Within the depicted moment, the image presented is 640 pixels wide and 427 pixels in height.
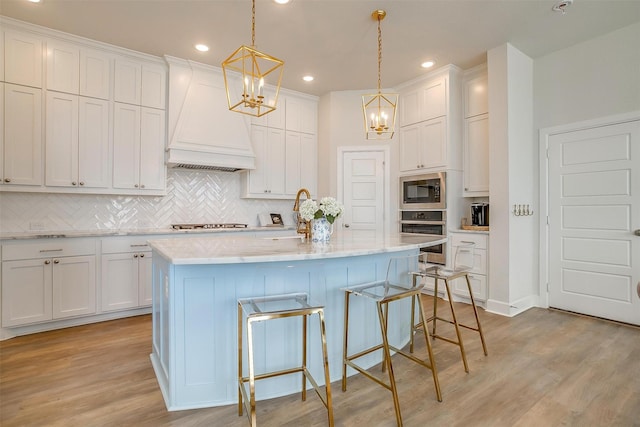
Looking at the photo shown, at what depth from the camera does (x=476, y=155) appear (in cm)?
419

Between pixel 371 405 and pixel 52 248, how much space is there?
316 centimetres

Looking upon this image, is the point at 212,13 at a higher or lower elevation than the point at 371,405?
higher

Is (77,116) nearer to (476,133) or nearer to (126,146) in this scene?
(126,146)

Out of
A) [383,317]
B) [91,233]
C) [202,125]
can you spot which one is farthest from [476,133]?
[91,233]

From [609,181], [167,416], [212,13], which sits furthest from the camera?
[609,181]

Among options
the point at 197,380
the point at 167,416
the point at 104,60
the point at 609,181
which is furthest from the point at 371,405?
the point at 104,60

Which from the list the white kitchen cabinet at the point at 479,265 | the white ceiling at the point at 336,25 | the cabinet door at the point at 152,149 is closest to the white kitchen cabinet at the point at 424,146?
the white ceiling at the point at 336,25

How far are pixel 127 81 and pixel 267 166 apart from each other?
197 cm

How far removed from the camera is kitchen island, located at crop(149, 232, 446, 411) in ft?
6.04

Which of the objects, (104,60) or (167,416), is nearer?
(167,416)

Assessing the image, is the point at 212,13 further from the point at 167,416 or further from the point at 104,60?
the point at 167,416

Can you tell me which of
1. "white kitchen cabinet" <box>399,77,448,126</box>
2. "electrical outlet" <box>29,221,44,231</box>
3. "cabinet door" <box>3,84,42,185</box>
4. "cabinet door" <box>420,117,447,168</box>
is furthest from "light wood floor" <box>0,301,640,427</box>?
"white kitchen cabinet" <box>399,77,448,126</box>

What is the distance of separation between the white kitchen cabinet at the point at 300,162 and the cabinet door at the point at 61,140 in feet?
8.56

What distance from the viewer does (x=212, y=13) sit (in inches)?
119
